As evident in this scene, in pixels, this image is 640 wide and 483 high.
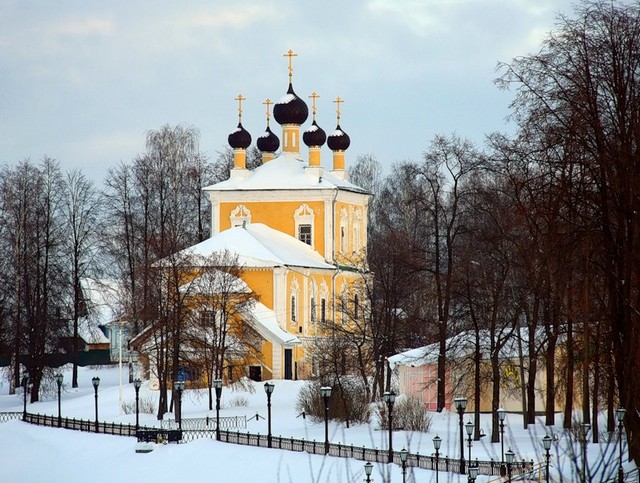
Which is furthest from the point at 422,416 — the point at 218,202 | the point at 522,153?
the point at 218,202

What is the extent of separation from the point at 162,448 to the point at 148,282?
42.5 ft

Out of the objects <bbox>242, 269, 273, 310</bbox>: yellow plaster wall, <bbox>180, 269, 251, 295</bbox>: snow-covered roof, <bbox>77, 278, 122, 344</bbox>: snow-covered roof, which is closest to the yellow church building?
<bbox>242, 269, 273, 310</bbox>: yellow plaster wall

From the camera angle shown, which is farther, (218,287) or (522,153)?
(218,287)

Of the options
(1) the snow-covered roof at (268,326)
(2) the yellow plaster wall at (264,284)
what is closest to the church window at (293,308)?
(2) the yellow plaster wall at (264,284)

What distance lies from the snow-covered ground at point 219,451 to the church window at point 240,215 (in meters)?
13.6

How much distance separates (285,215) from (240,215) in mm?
1801

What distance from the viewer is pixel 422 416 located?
33.4m

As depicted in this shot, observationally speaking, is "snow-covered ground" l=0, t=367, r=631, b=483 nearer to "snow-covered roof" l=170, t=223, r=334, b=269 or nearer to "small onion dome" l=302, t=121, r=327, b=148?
"snow-covered roof" l=170, t=223, r=334, b=269

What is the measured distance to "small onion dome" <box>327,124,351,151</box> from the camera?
60.4 m

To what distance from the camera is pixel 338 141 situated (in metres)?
60.4

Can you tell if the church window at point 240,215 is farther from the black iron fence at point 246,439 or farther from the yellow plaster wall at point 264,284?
the black iron fence at point 246,439

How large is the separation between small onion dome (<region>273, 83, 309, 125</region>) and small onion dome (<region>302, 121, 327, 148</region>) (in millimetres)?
753

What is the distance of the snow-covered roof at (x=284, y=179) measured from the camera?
55.9m

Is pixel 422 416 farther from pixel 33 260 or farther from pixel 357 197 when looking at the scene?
pixel 357 197
